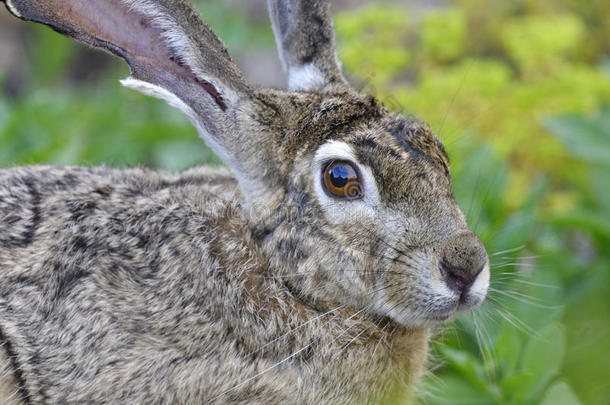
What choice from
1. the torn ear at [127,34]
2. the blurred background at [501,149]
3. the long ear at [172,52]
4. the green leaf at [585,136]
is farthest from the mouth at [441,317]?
the green leaf at [585,136]

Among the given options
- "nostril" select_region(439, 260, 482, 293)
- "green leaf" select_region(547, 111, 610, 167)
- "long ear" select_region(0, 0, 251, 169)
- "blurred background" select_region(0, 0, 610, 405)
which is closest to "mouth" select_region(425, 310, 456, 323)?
"nostril" select_region(439, 260, 482, 293)

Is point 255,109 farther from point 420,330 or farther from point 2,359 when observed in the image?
point 2,359

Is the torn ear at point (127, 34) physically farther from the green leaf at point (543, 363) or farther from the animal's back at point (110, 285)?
the green leaf at point (543, 363)

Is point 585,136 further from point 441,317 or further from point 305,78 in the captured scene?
point 441,317

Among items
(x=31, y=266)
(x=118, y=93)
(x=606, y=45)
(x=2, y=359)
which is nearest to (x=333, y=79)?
(x=31, y=266)

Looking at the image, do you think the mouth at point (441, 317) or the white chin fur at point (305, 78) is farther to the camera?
the white chin fur at point (305, 78)

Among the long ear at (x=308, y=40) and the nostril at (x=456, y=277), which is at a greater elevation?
the long ear at (x=308, y=40)

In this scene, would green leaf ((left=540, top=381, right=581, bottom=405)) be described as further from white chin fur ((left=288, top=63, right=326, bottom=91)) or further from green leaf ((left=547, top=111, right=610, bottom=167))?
green leaf ((left=547, top=111, right=610, bottom=167))

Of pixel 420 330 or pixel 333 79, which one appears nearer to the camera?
pixel 420 330
